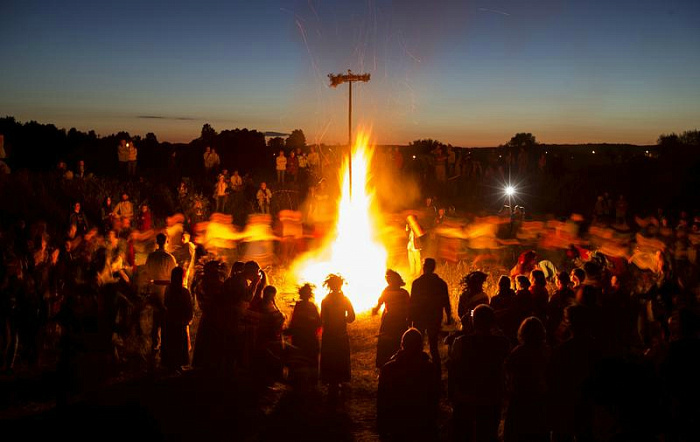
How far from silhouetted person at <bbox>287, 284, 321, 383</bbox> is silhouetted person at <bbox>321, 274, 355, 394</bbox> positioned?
0.20m

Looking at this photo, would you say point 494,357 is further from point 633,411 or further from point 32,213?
point 32,213

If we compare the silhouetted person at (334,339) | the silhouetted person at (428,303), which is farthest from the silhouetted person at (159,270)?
the silhouetted person at (428,303)

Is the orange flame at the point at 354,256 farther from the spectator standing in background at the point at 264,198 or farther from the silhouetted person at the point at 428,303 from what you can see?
the spectator standing in background at the point at 264,198

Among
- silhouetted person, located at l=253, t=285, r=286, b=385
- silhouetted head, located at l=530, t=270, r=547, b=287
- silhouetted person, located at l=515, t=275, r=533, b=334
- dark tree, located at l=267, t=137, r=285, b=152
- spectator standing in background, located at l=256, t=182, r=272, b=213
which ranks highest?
dark tree, located at l=267, t=137, r=285, b=152

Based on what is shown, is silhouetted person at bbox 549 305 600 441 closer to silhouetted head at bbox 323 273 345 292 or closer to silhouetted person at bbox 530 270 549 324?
silhouetted person at bbox 530 270 549 324

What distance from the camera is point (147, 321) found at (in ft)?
32.1

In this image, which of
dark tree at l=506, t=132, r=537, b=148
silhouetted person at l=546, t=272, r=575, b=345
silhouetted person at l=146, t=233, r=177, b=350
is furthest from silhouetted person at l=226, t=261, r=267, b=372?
dark tree at l=506, t=132, r=537, b=148

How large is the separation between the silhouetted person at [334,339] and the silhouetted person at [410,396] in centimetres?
216

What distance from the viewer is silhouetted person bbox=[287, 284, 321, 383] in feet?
25.1

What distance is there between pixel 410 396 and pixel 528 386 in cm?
111

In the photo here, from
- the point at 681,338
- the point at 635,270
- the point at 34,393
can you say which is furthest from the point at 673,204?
the point at 34,393

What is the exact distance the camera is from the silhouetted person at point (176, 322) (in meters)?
8.01

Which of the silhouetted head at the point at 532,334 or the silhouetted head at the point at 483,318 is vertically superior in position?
the silhouetted head at the point at 483,318

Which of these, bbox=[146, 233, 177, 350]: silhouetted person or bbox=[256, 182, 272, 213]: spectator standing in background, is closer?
bbox=[146, 233, 177, 350]: silhouetted person
